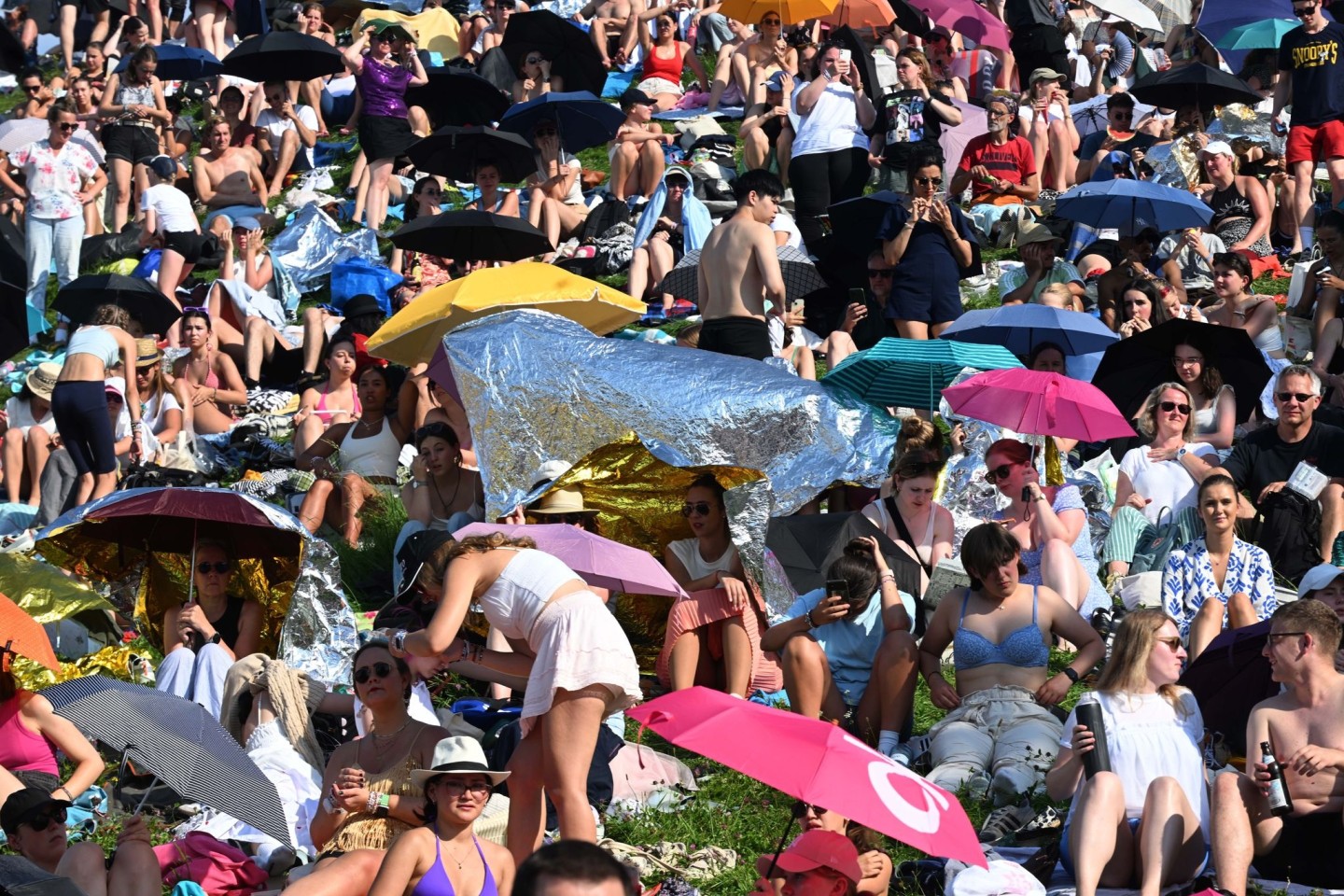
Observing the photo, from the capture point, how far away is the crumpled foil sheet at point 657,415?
33.3ft

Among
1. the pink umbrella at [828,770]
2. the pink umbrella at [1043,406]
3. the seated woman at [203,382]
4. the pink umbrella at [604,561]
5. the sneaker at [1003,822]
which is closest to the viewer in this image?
the pink umbrella at [828,770]

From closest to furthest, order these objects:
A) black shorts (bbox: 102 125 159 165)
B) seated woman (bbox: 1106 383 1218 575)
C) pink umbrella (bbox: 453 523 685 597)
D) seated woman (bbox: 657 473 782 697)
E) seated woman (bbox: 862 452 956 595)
Answer: pink umbrella (bbox: 453 523 685 597) < seated woman (bbox: 657 473 782 697) < seated woman (bbox: 862 452 956 595) < seated woman (bbox: 1106 383 1218 575) < black shorts (bbox: 102 125 159 165)

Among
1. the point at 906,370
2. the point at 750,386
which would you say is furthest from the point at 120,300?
the point at 906,370

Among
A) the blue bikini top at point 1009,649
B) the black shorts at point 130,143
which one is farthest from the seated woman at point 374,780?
the black shorts at point 130,143

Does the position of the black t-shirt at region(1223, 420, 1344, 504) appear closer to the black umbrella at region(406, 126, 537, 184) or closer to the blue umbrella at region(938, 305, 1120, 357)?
the blue umbrella at region(938, 305, 1120, 357)

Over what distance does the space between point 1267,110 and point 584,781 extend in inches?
490

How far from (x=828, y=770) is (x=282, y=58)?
1395 cm

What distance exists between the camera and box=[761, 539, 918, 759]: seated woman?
862 cm

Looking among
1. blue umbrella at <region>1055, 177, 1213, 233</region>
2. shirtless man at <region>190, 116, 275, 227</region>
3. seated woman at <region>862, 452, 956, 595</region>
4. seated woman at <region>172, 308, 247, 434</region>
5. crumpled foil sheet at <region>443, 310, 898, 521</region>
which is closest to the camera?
seated woman at <region>862, 452, 956, 595</region>

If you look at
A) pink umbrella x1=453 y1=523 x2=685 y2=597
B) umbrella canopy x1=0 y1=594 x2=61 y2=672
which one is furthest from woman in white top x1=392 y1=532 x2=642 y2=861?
umbrella canopy x1=0 y1=594 x2=61 y2=672

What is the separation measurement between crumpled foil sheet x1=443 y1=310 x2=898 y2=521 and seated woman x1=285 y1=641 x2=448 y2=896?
2.20 m

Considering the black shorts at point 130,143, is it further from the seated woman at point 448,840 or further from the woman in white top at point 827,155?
the seated woman at point 448,840

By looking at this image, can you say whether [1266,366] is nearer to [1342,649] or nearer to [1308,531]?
[1308,531]

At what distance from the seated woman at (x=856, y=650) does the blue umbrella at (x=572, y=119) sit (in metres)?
8.36
